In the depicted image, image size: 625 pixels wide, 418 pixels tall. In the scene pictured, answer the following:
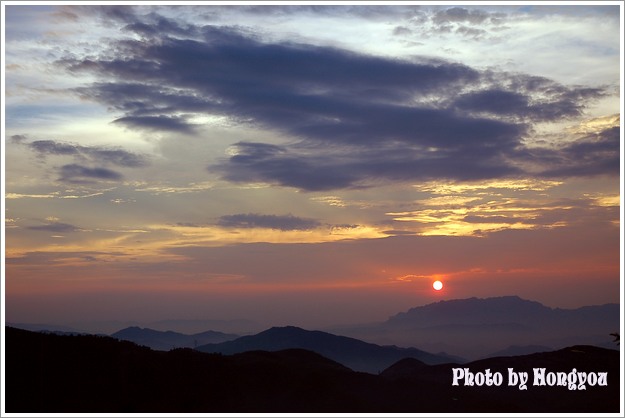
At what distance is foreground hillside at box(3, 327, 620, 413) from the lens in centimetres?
4481

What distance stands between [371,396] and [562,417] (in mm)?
21501

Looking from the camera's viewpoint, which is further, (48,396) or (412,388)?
(412,388)

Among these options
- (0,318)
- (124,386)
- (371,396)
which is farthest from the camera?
(371,396)

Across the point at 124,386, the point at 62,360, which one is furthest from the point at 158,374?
the point at 62,360

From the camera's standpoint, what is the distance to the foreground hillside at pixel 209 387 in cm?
4481

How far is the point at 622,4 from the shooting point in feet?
102

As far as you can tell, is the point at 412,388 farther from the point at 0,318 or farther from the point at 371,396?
the point at 0,318

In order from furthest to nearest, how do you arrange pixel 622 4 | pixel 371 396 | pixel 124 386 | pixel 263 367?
pixel 263 367 → pixel 371 396 → pixel 124 386 → pixel 622 4

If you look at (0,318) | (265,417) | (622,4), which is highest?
(622,4)

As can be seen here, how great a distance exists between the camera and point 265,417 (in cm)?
3181

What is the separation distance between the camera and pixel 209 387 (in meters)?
48.3

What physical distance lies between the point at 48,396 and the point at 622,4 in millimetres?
39205

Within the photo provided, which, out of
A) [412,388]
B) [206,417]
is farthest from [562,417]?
[412,388]

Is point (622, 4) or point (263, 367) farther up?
point (622, 4)
